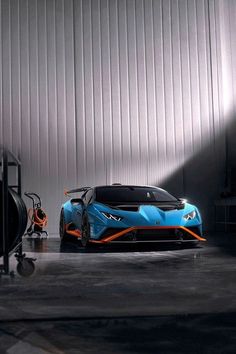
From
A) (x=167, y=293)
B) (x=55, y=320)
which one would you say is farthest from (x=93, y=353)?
(x=167, y=293)

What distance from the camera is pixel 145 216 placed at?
6781 millimetres

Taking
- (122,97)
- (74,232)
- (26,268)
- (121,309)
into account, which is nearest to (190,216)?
(74,232)

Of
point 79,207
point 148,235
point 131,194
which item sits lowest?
point 148,235

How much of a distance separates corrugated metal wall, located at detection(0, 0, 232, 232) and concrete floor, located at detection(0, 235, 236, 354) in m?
7.76

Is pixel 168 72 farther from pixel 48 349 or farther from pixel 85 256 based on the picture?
pixel 48 349

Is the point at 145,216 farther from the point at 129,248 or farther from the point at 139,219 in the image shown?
the point at 129,248

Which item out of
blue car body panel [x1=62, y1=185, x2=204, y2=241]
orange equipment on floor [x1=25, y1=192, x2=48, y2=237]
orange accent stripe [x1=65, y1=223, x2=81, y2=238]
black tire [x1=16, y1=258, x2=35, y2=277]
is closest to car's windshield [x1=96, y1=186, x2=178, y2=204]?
blue car body panel [x1=62, y1=185, x2=204, y2=241]

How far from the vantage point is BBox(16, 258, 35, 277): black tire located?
15.2ft

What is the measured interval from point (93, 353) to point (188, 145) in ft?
38.0

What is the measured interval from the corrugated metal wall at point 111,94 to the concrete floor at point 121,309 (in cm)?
776

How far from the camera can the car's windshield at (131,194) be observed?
25.2 ft

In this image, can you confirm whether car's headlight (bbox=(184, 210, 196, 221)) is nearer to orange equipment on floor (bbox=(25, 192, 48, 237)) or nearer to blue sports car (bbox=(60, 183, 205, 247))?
blue sports car (bbox=(60, 183, 205, 247))

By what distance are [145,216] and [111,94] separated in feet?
23.4

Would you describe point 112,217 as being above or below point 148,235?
above
